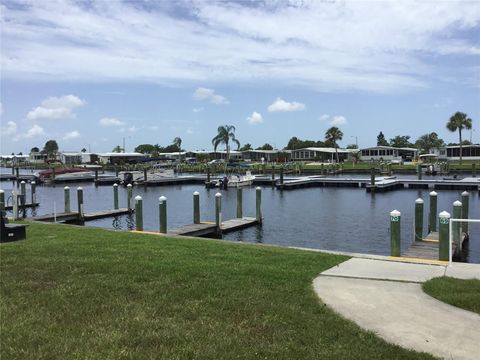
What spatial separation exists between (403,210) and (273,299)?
26934 millimetres

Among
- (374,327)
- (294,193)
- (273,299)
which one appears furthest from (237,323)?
(294,193)

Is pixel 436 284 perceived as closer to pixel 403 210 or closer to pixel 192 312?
pixel 192 312

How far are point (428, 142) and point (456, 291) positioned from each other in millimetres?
139844

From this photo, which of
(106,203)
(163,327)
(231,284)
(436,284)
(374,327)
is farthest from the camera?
(106,203)

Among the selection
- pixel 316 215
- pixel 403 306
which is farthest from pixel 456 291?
pixel 316 215

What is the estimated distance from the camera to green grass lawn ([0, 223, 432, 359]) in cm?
477

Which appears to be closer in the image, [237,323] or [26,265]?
[237,323]

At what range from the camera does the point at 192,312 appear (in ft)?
19.0

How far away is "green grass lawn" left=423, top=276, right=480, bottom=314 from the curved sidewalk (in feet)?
0.46

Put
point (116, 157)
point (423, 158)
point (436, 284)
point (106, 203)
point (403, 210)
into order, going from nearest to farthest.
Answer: point (436, 284)
point (403, 210)
point (106, 203)
point (423, 158)
point (116, 157)

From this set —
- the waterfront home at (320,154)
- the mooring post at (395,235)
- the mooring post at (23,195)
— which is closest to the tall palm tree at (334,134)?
the waterfront home at (320,154)

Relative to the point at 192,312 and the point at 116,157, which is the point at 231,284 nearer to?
the point at 192,312

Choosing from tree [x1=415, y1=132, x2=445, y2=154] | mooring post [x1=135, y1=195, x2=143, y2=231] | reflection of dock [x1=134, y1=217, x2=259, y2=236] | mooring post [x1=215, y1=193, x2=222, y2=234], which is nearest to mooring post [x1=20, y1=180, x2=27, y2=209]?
mooring post [x1=135, y1=195, x2=143, y2=231]

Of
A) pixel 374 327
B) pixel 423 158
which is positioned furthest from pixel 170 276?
pixel 423 158
